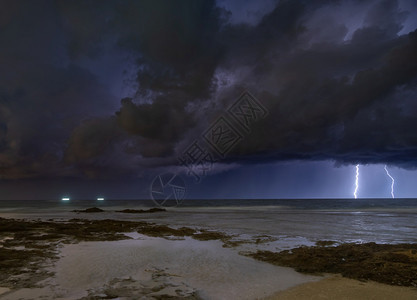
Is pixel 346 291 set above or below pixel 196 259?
above

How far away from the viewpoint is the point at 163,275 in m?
7.45

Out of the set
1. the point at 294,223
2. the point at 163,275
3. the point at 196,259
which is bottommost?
the point at 294,223

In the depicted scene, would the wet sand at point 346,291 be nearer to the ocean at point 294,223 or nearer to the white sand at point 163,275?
the white sand at point 163,275

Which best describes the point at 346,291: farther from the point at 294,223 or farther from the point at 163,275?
the point at 294,223

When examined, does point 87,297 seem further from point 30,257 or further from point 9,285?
point 30,257

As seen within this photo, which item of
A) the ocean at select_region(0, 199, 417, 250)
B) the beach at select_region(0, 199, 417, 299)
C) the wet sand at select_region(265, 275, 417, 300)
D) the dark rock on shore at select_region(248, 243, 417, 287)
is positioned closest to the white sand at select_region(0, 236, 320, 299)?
the beach at select_region(0, 199, 417, 299)

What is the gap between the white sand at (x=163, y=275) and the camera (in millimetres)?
6070

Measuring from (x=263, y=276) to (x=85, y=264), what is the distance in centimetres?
589

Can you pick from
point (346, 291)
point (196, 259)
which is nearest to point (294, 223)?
Answer: point (196, 259)

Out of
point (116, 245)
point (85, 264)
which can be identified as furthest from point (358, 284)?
point (116, 245)

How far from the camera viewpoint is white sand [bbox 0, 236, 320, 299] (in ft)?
19.9

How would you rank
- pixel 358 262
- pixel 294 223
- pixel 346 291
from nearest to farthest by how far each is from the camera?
pixel 346 291, pixel 358 262, pixel 294 223

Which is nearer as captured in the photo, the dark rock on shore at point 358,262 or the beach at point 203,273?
the beach at point 203,273

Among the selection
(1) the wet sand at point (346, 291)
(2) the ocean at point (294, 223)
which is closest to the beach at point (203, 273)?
(1) the wet sand at point (346, 291)
